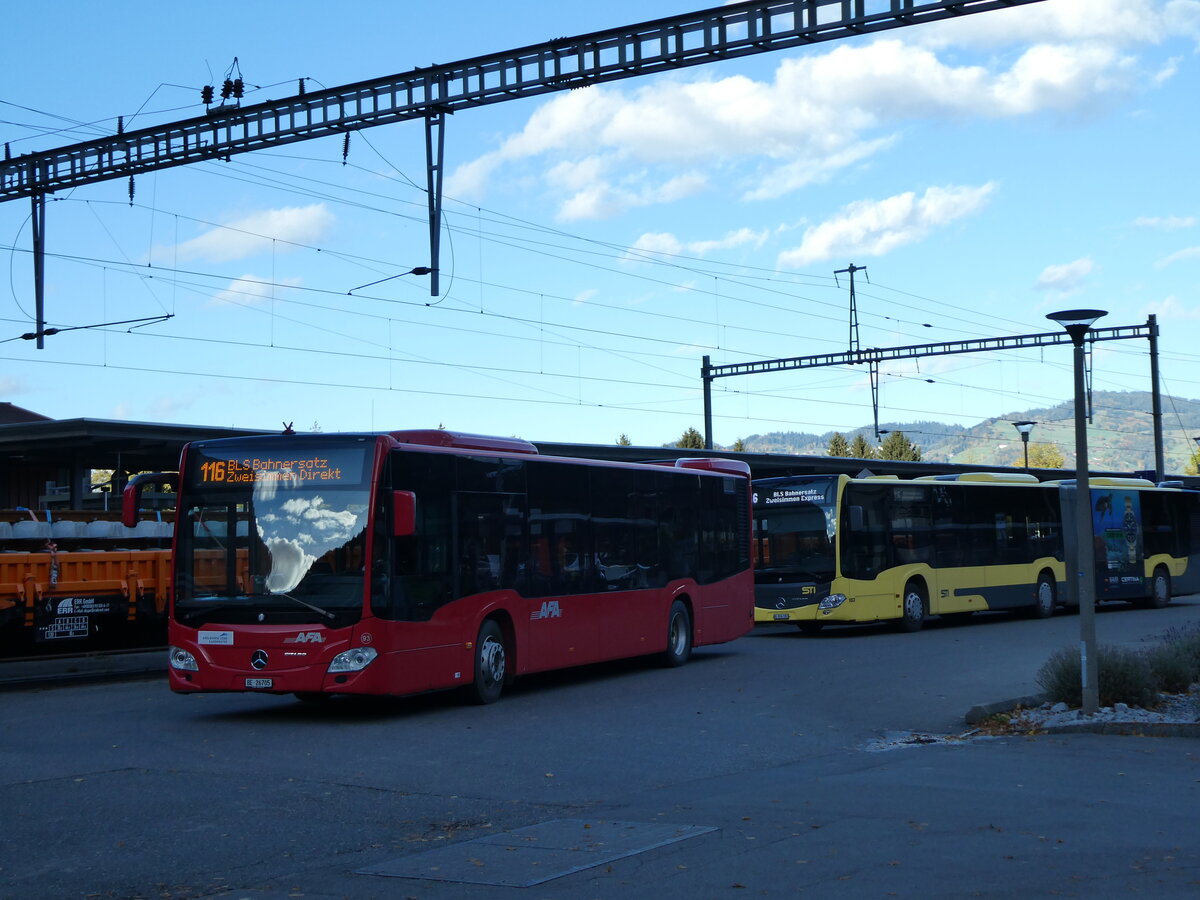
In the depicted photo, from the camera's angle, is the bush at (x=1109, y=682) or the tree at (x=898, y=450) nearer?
the bush at (x=1109, y=682)

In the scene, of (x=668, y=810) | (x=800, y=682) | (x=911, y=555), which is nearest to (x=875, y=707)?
(x=800, y=682)

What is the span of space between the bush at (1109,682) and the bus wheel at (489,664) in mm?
5939

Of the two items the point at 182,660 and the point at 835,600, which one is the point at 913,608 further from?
the point at 182,660

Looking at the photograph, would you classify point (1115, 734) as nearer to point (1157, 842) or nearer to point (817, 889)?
point (1157, 842)

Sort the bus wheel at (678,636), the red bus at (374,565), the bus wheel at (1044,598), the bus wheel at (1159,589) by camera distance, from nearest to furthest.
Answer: the red bus at (374,565) < the bus wheel at (678,636) < the bus wheel at (1044,598) < the bus wheel at (1159,589)

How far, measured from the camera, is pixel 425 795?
10.0 meters

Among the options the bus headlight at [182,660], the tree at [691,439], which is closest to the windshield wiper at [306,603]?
the bus headlight at [182,660]

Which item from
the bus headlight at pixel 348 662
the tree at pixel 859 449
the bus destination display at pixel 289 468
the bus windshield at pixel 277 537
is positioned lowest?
the bus headlight at pixel 348 662

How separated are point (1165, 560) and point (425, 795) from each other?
1216 inches

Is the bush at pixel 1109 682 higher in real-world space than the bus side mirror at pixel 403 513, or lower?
lower

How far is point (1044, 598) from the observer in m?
31.9

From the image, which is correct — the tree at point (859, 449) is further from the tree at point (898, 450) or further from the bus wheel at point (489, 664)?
the bus wheel at point (489, 664)

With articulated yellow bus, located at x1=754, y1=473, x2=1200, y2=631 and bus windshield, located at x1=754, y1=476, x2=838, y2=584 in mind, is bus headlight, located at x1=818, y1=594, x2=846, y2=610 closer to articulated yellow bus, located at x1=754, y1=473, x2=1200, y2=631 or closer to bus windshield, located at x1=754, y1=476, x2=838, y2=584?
articulated yellow bus, located at x1=754, y1=473, x2=1200, y2=631

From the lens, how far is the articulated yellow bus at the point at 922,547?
26328 mm
